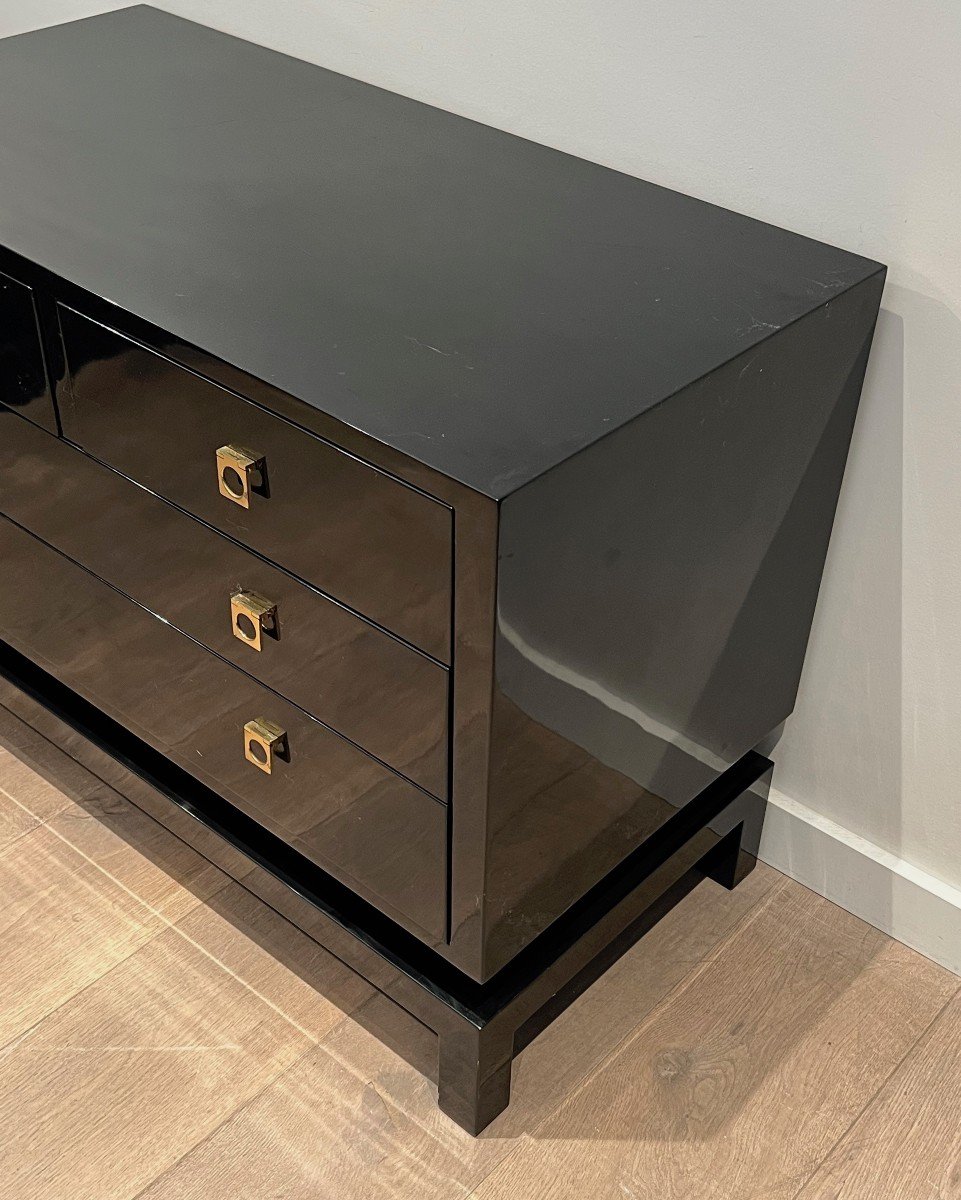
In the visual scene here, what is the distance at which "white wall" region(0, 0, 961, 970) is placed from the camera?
1.12 metres

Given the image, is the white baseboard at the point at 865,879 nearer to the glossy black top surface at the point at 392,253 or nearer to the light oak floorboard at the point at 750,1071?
the light oak floorboard at the point at 750,1071

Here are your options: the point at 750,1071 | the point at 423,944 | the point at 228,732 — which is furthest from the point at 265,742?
the point at 750,1071

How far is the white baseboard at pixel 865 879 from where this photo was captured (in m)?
1.42

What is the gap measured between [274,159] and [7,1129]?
2.92ft

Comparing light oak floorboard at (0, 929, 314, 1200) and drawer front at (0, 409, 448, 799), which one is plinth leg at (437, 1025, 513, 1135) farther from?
drawer front at (0, 409, 448, 799)

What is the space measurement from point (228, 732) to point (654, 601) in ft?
1.33

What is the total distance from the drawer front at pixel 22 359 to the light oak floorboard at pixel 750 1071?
77cm

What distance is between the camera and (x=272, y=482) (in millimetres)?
1042

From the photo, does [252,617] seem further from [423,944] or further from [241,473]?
[423,944]

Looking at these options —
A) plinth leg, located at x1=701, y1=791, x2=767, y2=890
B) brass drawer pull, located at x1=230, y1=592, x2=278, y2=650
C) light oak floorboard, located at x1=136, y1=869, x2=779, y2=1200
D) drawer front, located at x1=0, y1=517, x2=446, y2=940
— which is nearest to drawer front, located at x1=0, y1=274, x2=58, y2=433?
drawer front, located at x1=0, y1=517, x2=446, y2=940

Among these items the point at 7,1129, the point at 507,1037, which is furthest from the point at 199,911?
the point at 507,1037

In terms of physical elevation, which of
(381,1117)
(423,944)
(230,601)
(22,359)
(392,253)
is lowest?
(381,1117)

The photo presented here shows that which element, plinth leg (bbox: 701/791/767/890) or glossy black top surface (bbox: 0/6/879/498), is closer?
glossy black top surface (bbox: 0/6/879/498)

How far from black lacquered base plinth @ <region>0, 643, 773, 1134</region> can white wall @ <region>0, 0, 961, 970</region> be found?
0.12 metres
